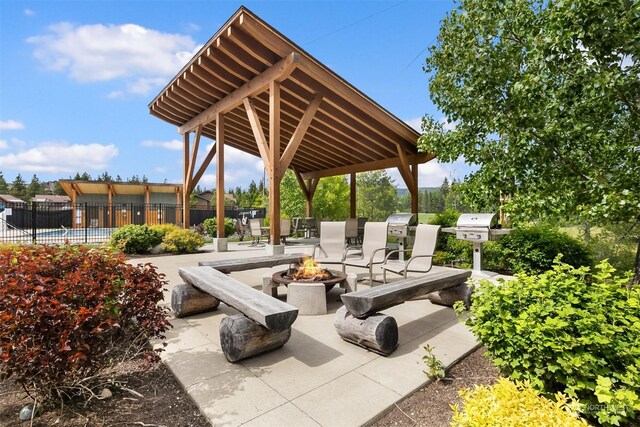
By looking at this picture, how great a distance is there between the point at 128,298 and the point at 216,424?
1032mm

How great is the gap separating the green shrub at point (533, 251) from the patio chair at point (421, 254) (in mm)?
2169

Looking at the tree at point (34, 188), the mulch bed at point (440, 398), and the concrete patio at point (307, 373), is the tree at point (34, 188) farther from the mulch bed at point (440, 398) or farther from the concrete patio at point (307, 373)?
the mulch bed at point (440, 398)

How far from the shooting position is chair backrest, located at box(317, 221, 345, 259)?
5422 mm

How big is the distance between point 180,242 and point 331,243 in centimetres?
551

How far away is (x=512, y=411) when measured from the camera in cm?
120

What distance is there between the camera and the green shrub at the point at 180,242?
877 centimetres

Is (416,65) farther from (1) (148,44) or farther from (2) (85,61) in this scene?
(2) (85,61)

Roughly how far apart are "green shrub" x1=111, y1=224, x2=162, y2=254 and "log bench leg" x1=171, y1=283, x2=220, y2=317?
18.9 ft

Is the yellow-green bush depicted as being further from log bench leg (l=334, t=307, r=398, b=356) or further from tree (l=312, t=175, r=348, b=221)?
tree (l=312, t=175, r=348, b=221)

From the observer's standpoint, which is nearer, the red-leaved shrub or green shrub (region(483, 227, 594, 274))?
the red-leaved shrub

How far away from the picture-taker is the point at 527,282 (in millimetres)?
1986

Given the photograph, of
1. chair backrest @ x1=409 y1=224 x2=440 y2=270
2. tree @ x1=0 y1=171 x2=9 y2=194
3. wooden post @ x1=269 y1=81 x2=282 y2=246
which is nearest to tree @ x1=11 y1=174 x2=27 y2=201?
tree @ x1=0 y1=171 x2=9 y2=194

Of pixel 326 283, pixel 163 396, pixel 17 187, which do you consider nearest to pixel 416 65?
pixel 326 283

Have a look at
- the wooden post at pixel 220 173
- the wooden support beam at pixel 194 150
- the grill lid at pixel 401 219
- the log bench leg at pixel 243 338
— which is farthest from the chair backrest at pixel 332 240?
the wooden support beam at pixel 194 150
